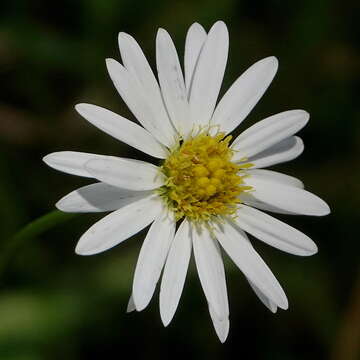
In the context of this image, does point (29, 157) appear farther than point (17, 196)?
Yes

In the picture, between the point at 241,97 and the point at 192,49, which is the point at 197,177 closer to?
the point at 241,97

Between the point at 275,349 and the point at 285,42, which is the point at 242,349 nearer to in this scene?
the point at 275,349

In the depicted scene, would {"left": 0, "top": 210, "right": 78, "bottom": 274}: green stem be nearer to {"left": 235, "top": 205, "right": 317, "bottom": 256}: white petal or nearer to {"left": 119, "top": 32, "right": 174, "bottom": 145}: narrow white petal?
{"left": 119, "top": 32, "right": 174, "bottom": 145}: narrow white petal

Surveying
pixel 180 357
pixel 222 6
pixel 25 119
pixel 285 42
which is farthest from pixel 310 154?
pixel 25 119

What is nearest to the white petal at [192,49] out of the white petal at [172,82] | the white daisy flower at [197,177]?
the white daisy flower at [197,177]

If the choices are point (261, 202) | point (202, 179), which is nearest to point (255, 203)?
point (261, 202)

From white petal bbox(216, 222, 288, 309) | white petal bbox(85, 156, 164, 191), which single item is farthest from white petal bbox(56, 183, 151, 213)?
white petal bbox(216, 222, 288, 309)
